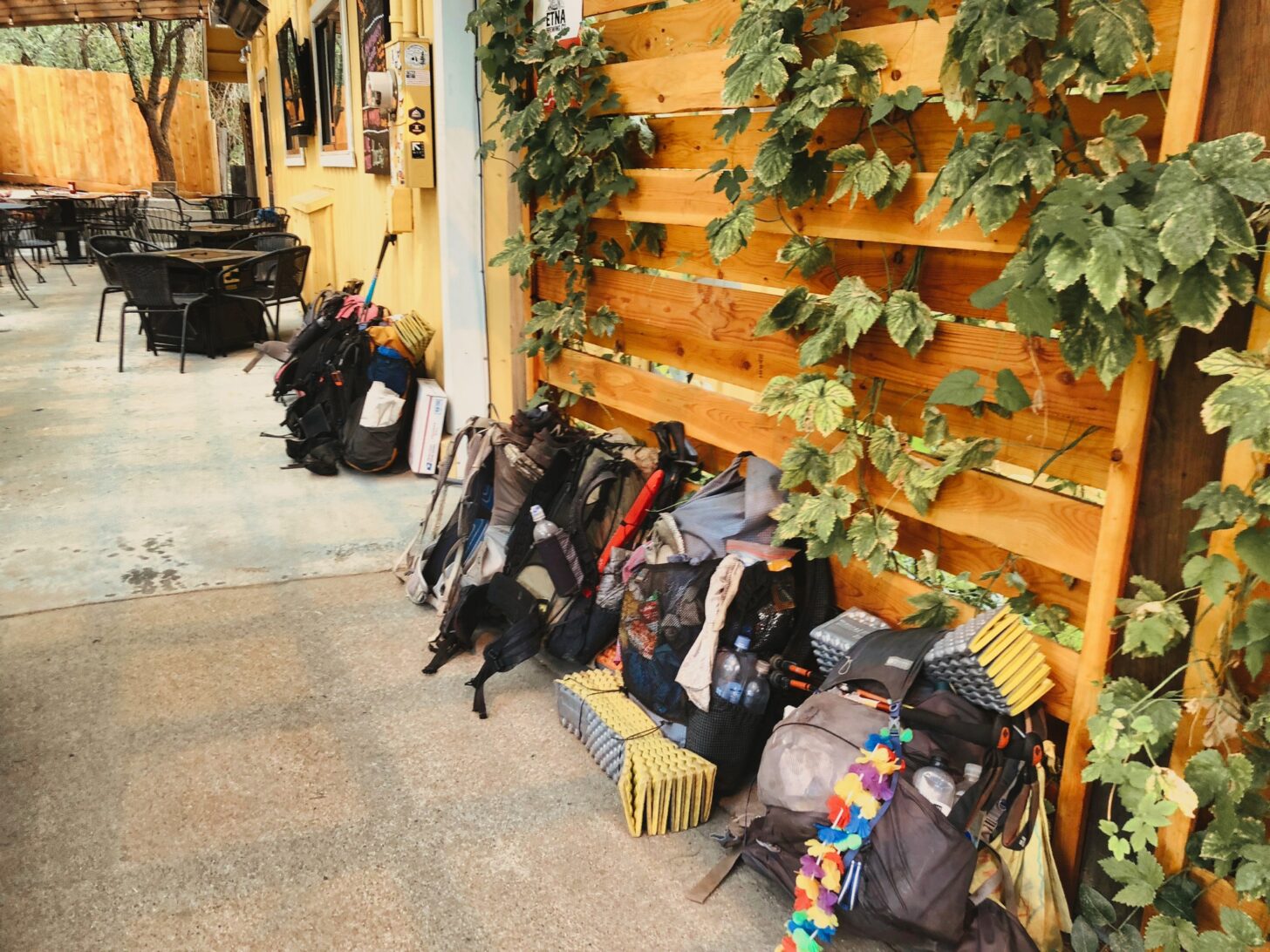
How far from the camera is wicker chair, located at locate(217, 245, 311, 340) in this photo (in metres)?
6.79

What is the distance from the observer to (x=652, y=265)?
3.01 m

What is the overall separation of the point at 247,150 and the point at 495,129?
1364 cm

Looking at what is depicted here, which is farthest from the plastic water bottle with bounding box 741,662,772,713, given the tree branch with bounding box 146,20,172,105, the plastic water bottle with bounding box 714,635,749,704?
the tree branch with bounding box 146,20,172,105

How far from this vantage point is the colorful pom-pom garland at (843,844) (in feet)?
5.72

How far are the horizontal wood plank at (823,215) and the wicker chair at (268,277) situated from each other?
14.6ft

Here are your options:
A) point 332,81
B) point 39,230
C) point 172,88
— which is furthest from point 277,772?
point 172,88

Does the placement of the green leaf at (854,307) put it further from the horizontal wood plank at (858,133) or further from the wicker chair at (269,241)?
the wicker chair at (269,241)

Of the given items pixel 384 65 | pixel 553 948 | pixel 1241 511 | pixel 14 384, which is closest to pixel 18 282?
pixel 14 384

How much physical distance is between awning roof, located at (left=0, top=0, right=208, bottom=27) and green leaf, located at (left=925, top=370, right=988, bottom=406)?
481 inches

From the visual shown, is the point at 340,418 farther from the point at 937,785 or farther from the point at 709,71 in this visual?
the point at 937,785

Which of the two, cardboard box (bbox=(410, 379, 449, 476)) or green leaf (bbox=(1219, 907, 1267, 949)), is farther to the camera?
cardboard box (bbox=(410, 379, 449, 476))

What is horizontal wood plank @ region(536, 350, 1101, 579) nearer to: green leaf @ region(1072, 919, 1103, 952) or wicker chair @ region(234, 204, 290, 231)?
green leaf @ region(1072, 919, 1103, 952)

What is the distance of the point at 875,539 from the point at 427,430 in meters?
3.01

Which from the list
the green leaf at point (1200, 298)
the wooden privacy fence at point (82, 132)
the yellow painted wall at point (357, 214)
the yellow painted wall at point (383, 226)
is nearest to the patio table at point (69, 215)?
the yellow painted wall at point (383, 226)
